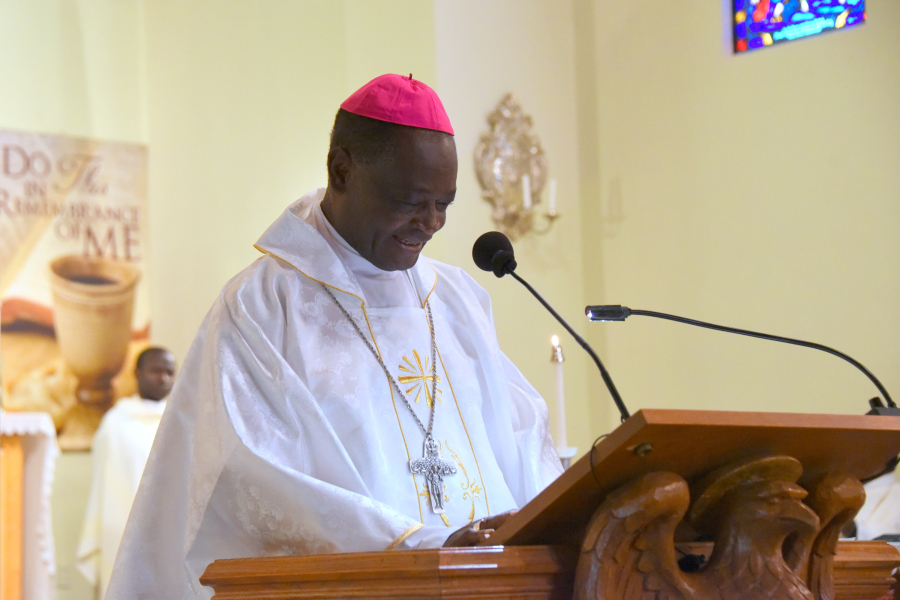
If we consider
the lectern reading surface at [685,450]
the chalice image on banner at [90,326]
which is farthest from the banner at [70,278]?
the lectern reading surface at [685,450]

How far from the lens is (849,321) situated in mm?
6406

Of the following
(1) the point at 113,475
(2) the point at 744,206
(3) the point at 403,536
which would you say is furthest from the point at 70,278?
(3) the point at 403,536

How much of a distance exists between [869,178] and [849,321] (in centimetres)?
87

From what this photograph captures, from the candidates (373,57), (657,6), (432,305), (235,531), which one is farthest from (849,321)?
(235,531)

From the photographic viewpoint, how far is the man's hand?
178cm

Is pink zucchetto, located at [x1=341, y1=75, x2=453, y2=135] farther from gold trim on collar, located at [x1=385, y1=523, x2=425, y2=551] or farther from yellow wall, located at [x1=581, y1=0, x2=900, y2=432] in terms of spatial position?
yellow wall, located at [x1=581, y1=0, x2=900, y2=432]

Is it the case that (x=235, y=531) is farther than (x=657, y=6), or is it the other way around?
(x=657, y=6)

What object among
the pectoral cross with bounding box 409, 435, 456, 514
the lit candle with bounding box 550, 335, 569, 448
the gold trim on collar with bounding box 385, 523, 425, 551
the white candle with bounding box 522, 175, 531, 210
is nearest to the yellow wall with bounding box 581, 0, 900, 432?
the white candle with bounding box 522, 175, 531, 210

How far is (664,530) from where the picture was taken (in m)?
1.56

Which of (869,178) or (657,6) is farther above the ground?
(657,6)

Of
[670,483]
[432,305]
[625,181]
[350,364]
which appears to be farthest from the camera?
[625,181]

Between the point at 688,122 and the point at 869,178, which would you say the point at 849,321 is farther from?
the point at 688,122

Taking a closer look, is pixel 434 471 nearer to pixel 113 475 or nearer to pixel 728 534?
pixel 728 534

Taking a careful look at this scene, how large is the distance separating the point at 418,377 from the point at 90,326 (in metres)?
6.09
